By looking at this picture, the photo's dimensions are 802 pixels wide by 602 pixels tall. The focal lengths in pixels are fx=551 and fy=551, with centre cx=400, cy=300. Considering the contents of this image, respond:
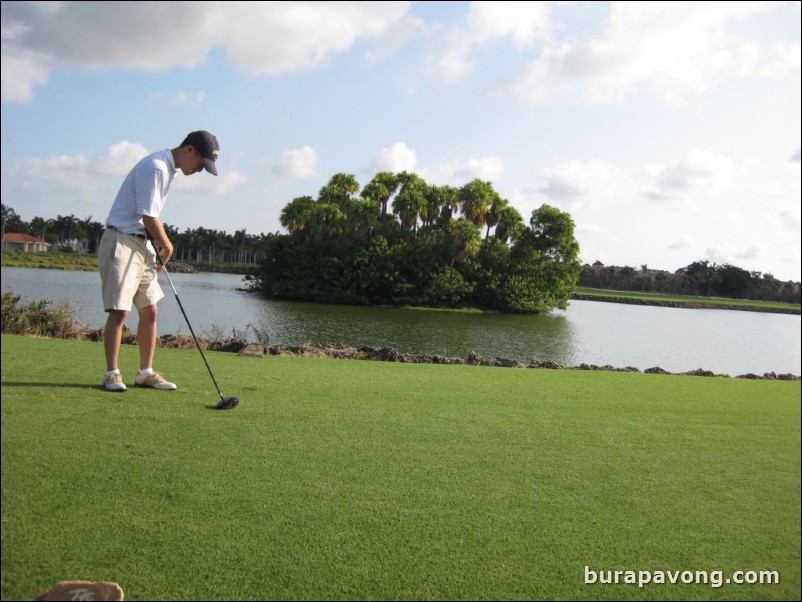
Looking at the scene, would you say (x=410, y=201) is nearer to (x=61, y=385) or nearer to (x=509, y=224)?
(x=509, y=224)

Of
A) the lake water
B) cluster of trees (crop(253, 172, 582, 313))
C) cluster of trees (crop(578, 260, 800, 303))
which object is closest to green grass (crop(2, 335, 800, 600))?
cluster of trees (crop(578, 260, 800, 303))

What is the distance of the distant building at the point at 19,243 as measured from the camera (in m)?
2.41

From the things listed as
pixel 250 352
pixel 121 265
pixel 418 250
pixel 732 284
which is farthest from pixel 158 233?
pixel 418 250

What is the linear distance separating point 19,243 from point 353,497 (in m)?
1.89

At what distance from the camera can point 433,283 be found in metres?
42.6

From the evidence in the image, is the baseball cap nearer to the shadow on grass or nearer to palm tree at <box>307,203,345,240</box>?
the shadow on grass

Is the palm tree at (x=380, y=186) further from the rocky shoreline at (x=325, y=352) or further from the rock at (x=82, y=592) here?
the rock at (x=82, y=592)

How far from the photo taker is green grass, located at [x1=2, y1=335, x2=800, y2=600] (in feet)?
5.97

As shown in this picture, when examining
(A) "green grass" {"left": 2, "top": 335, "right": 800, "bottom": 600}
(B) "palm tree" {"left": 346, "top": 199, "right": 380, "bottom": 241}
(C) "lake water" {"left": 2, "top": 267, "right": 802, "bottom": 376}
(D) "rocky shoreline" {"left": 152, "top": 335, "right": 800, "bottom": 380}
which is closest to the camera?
(A) "green grass" {"left": 2, "top": 335, "right": 800, "bottom": 600}

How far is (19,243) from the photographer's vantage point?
8.18ft

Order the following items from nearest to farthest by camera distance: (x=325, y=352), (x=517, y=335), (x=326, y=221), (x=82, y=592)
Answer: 1. (x=82, y=592)
2. (x=325, y=352)
3. (x=517, y=335)
4. (x=326, y=221)

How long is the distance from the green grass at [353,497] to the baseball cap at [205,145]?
944 millimetres

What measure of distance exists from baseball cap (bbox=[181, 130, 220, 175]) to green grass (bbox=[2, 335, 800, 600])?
94 cm

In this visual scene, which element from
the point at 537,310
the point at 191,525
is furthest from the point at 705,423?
the point at 537,310
